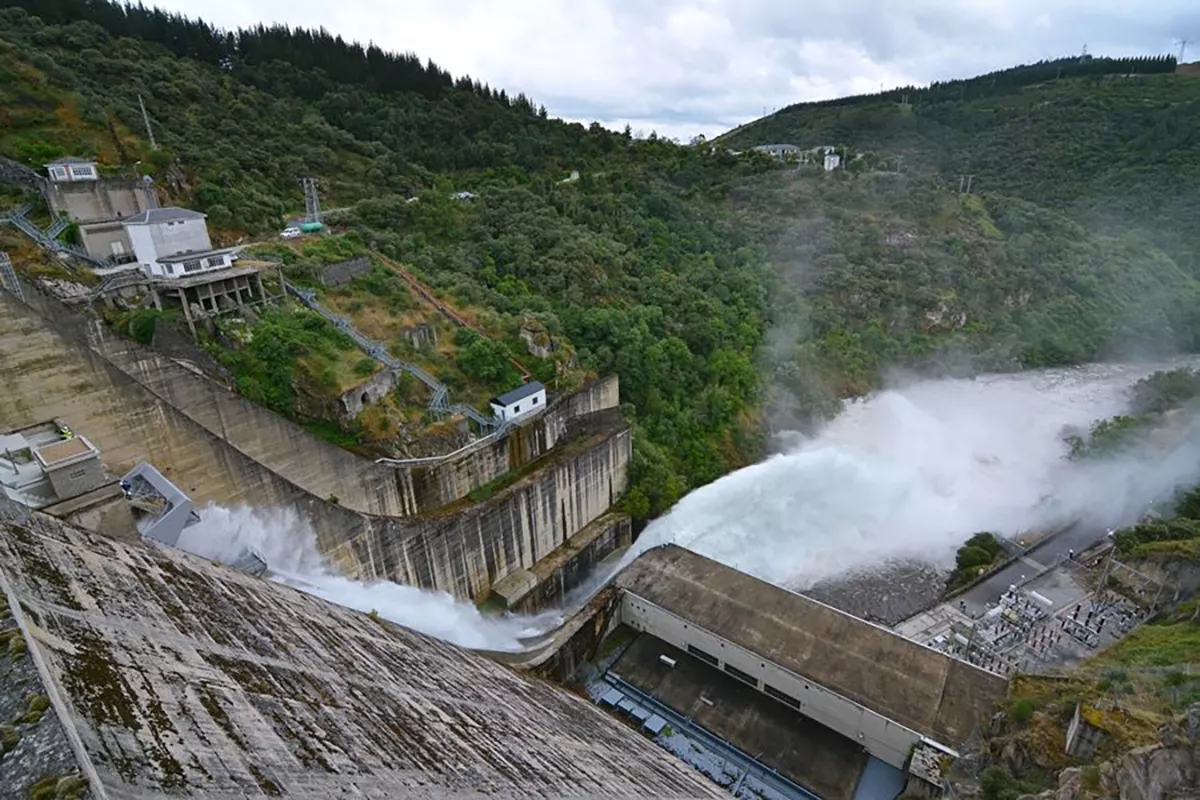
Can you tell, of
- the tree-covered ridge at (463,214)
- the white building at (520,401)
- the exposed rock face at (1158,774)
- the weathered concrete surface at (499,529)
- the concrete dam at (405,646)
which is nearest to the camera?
the concrete dam at (405,646)

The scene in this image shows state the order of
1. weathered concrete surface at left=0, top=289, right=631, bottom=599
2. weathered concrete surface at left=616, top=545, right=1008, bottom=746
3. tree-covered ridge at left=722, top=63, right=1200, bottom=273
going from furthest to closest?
tree-covered ridge at left=722, top=63, right=1200, bottom=273 → weathered concrete surface at left=616, top=545, right=1008, bottom=746 → weathered concrete surface at left=0, top=289, right=631, bottom=599

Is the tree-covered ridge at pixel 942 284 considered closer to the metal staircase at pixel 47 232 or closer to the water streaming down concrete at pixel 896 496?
the water streaming down concrete at pixel 896 496

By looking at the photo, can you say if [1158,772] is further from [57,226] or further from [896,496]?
[57,226]

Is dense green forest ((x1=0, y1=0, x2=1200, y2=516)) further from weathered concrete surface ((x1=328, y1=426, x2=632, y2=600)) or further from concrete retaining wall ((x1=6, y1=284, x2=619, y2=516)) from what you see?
weathered concrete surface ((x1=328, y1=426, x2=632, y2=600))

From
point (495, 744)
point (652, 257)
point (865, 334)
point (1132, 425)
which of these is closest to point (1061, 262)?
point (865, 334)

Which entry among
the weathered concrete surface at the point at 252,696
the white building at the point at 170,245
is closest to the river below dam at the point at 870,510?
the weathered concrete surface at the point at 252,696

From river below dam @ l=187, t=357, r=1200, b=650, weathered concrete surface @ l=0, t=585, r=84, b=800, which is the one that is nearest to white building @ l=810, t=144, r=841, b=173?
river below dam @ l=187, t=357, r=1200, b=650
